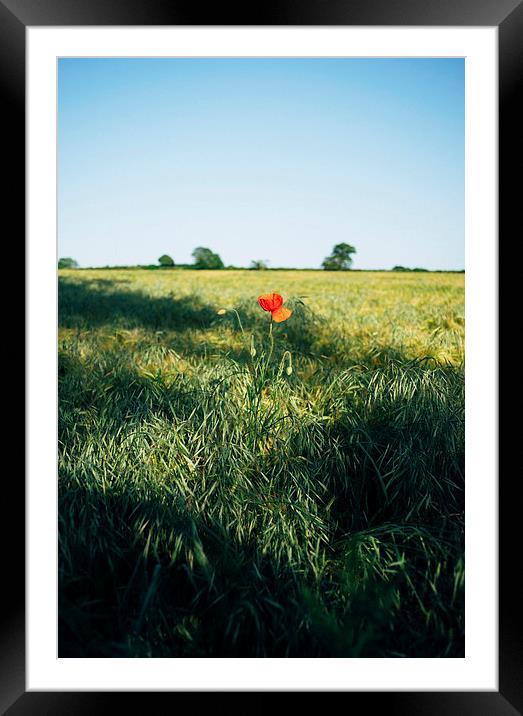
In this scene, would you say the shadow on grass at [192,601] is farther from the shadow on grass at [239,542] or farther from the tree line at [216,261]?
the tree line at [216,261]

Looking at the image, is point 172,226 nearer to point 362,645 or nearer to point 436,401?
point 436,401

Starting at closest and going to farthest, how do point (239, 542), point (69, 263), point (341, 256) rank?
1. point (239, 542)
2. point (69, 263)
3. point (341, 256)

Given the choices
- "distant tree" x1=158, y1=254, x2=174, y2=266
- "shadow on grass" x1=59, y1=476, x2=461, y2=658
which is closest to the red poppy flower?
"shadow on grass" x1=59, y1=476, x2=461, y2=658

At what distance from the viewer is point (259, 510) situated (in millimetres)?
1272

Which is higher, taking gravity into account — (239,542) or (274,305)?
(274,305)

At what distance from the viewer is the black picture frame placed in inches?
38.4

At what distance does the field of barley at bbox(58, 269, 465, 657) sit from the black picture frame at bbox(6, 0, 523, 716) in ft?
0.32

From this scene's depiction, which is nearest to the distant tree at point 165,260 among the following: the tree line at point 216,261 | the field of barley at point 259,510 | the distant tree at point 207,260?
the tree line at point 216,261
